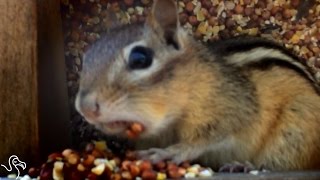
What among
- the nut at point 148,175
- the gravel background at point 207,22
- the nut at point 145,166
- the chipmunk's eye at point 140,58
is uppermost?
the gravel background at point 207,22

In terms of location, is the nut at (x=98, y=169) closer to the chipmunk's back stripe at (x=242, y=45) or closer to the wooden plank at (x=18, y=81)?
the wooden plank at (x=18, y=81)

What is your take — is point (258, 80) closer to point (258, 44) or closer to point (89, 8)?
point (258, 44)

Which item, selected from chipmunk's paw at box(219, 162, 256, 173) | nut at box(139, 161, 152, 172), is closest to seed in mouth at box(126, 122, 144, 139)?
nut at box(139, 161, 152, 172)

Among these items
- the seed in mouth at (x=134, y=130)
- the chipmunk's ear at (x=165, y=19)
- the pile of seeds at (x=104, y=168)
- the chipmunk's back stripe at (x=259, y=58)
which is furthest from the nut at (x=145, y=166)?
the chipmunk's back stripe at (x=259, y=58)

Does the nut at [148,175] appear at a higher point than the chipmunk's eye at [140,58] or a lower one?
lower

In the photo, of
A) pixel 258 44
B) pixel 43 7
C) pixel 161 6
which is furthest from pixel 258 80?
pixel 43 7

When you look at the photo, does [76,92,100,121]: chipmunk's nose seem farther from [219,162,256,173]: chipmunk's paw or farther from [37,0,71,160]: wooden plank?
[219,162,256,173]: chipmunk's paw

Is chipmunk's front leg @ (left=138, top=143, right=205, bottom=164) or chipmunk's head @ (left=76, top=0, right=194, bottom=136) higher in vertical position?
chipmunk's head @ (left=76, top=0, right=194, bottom=136)
